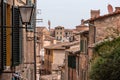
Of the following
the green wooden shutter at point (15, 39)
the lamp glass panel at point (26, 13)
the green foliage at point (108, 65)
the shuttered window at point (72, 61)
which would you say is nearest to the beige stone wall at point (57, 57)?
the shuttered window at point (72, 61)

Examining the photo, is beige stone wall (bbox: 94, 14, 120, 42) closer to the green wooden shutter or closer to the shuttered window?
the shuttered window

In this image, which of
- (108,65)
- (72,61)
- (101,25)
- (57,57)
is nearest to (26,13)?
(108,65)

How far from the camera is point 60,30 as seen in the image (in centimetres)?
13325

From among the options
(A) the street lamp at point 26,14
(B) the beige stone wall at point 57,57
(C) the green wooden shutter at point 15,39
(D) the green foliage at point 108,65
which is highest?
(A) the street lamp at point 26,14

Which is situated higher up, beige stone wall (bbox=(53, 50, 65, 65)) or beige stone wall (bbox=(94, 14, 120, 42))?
beige stone wall (bbox=(94, 14, 120, 42))

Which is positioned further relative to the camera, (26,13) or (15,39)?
(15,39)

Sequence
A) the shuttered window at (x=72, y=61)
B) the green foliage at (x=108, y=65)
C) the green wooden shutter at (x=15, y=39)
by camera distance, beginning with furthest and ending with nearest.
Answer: the shuttered window at (x=72, y=61)
the green foliage at (x=108, y=65)
the green wooden shutter at (x=15, y=39)

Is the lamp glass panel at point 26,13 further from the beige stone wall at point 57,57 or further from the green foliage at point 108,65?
the beige stone wall at point 57,57

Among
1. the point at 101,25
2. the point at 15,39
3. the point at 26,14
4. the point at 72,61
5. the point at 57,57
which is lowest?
the point at 57,57

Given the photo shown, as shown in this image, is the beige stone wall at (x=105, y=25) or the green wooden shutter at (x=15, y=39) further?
the beige stone wall at (x=105, y=25)

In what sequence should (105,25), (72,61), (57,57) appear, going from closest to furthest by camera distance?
(105,25)
(72,61)
(57,57)

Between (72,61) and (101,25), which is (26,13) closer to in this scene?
(101,25)

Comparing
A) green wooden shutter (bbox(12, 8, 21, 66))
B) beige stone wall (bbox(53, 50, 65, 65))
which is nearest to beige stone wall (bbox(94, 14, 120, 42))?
green wooden shutter (bbox(12, 8, 21, 66))

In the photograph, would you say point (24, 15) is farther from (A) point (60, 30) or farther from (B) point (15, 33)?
(A) point (60, 30)
